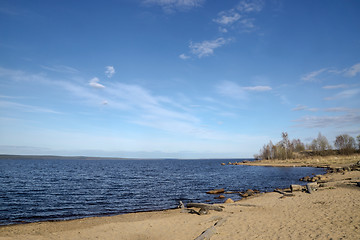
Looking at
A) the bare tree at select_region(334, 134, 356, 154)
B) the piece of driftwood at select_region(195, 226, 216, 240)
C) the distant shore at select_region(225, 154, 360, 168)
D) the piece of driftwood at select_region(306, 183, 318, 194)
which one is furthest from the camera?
the bare tree at select_region(334, 134, 356, 154)

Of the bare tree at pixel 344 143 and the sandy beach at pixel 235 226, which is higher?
the bare tree at pixel 344 143

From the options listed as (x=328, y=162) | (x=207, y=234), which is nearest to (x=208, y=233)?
(x=207, y=234)

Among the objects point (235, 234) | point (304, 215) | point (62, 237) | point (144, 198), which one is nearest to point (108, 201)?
point (144, 198)

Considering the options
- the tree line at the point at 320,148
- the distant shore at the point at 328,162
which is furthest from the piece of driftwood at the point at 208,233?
the tree line at the point at 320,148

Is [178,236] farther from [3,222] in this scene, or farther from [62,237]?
[3,222]

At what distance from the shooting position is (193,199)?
89.1 ft

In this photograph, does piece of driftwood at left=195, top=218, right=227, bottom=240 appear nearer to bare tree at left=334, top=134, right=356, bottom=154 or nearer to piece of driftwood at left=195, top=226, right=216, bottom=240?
piece of driftwood at left=195, top=226, right=216, bottom=240

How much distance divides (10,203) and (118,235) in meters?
18.8

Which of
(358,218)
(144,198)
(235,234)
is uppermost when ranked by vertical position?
(358,218)

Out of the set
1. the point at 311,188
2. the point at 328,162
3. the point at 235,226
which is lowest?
the point at 235,226

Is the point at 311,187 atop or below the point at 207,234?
atop

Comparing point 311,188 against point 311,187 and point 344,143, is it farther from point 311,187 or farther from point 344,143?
point 344,143

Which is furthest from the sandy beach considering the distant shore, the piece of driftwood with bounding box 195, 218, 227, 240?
the distant shore

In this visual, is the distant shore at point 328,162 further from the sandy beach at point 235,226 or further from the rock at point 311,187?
the sandy beach at point 235,226
